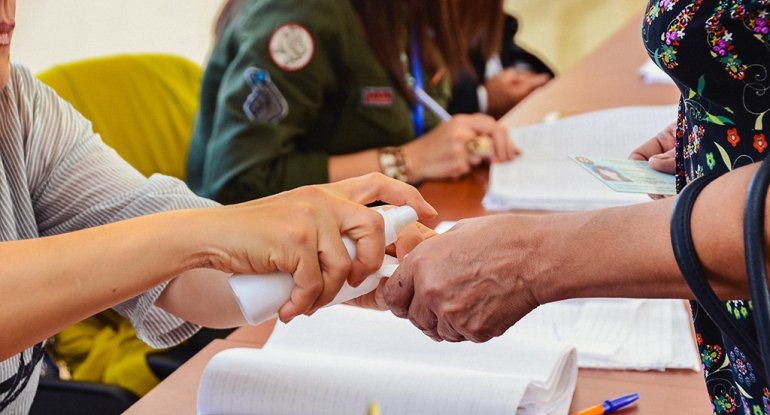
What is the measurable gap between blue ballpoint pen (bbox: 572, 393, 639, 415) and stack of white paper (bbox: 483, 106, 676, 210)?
0.54 meters

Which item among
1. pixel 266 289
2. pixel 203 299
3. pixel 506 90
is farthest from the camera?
pixel 506 90

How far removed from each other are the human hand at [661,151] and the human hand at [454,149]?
0.65m

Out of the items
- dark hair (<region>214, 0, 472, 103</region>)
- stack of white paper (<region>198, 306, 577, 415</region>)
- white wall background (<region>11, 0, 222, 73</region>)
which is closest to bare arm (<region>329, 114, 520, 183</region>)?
dark hair (<region>214, 0, 472, 103</region>)

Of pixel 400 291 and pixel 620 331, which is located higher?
pixel 400 291

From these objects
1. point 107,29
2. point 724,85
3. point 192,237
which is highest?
point 724,85

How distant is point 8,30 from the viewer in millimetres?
854

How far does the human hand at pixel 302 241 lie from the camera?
77 cm

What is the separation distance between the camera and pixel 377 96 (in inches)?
66.3

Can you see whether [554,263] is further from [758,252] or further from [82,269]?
[82,269]

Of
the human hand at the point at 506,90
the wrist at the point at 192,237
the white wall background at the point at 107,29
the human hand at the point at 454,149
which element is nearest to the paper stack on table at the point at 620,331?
the wrist at the point at 192,237

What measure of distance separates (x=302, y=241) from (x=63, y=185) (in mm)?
384

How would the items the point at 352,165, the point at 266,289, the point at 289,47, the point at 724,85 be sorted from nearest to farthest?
the point at 724,85 → the point at 266,289 → the point at 289,47 → the point at 352,165

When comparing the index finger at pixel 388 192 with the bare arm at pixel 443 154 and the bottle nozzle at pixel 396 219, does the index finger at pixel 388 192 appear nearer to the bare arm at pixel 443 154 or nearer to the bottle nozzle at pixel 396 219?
the bottle nozzle at pixel 396 219

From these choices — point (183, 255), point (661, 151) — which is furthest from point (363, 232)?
point (661, 151)
